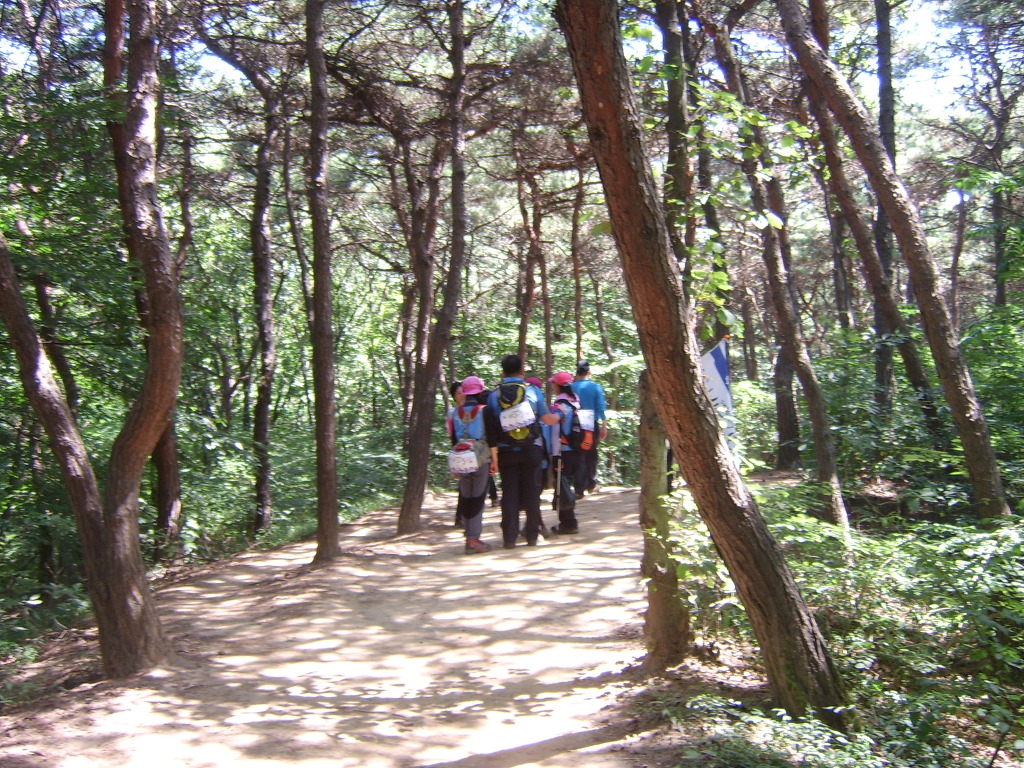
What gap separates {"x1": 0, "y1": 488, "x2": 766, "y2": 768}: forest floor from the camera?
195 inches

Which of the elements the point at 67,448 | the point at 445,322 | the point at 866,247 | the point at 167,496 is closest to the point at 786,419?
the point at 866,247

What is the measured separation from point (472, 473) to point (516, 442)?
0.67 metres

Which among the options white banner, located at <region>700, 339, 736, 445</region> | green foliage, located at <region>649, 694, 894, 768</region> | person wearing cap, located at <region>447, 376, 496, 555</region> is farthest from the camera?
person wearing cap, located at <region>447, 376, 496, 555</region>

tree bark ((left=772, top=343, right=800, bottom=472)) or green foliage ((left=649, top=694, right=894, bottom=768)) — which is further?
tree bark ((left=772, top=343, right=800, bottom=472))

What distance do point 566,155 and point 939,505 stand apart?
9.41 metres

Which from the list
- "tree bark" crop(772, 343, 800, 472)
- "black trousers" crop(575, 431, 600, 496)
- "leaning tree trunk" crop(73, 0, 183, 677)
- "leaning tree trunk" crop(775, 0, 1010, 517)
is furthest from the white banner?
"tree bark" crop(772, 343, 800, 472)

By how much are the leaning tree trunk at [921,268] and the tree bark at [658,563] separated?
12.2 ft

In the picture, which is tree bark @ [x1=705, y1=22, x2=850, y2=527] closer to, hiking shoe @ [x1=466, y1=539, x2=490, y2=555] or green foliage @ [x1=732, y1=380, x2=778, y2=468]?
hiking shoe @ [x1=466, y1=539, x2=490, y2=555]

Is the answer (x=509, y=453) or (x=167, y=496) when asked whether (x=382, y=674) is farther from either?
(x=167, y=496)

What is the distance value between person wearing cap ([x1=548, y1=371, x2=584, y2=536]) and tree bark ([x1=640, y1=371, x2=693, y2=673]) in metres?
5.10

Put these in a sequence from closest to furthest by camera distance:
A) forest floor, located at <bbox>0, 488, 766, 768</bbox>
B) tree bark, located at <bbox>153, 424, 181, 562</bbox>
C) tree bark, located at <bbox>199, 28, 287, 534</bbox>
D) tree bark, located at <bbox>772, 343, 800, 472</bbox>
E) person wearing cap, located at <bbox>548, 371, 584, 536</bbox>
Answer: forest floor, located at <bbox>0, 488, 766, 768</bbox>, tree bark, located at <bbox>153, 424, 181, 562</bbox>, person wearing cap, located at <bbox>548, 371, 584, 536</bbox>, tree bark, located at <bbox>199, 28, 287, 534</bbox>, tree bark, located at <bbox>772, 343, 800, 472</bbox>

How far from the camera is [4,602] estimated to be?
8.02 meters

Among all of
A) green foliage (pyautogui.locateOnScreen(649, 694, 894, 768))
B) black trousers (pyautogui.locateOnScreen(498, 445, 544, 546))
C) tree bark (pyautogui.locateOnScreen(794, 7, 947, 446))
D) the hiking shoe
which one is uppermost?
tree bark (pyautogui.locateOnScreen(794, 7, 947, 446))

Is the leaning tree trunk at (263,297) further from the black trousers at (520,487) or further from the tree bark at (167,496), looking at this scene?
the black trousers at (520,487)
